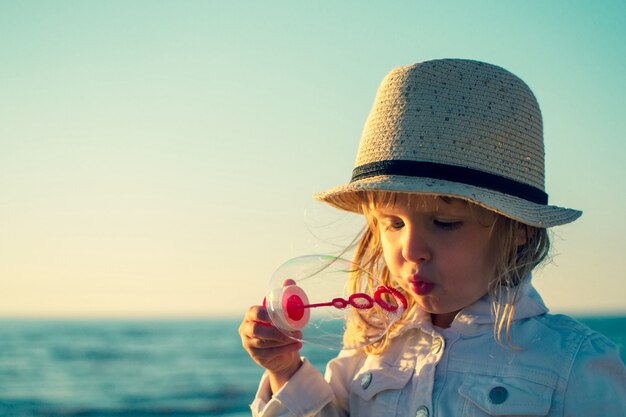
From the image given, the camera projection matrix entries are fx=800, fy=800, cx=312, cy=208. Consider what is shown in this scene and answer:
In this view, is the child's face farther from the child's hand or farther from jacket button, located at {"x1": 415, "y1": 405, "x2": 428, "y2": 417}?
the child's hand

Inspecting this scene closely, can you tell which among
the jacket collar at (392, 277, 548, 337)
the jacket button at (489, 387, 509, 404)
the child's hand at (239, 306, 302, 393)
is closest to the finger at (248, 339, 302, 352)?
the child's hand at (239, 306, 302, 393)

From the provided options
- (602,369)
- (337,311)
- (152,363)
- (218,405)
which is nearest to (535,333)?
(602,369)

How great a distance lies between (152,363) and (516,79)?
16607mm

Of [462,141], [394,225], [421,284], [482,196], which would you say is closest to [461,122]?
[462,141]

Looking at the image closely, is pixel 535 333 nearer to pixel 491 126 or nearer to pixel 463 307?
pixel 463 307

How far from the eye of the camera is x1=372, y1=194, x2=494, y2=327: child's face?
2621 mm

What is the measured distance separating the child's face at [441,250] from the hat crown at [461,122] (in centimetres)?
16

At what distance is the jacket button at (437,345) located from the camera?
9.18ft

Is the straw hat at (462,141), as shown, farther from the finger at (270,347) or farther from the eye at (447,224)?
the finger at (270,347)

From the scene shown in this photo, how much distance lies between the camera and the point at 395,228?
2.75m

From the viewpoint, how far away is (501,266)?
270 cm

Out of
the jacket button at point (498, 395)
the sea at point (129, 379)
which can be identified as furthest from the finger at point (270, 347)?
the sea at point (129, 379)

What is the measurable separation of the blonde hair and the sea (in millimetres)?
7253

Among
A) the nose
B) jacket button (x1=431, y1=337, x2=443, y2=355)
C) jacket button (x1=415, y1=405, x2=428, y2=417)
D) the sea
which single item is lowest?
the sea
